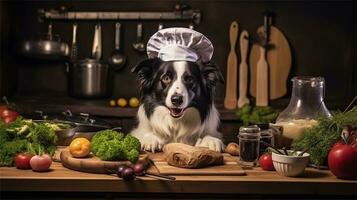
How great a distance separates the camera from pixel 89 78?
375 cm

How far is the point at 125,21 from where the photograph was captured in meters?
4.04

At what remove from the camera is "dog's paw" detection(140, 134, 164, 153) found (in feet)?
6.70

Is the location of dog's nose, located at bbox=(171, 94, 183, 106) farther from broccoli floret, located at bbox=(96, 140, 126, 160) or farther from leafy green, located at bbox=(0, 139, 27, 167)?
leafy green, located at bbox=(0, 139, 27, 167)

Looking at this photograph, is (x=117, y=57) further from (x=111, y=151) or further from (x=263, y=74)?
(x=111, y=151)

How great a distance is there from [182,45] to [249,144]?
48 cm

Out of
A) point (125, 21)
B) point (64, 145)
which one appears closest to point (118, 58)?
point (125, 21)

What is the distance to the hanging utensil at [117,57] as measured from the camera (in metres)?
3.97

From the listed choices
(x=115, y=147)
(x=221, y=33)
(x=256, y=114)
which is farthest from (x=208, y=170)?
(x=221, y=33)

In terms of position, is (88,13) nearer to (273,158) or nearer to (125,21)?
(125,21)

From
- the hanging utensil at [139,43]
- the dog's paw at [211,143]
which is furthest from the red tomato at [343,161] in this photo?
the hanging utensil at [139,43]

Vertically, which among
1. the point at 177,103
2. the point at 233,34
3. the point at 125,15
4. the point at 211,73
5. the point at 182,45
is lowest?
the point at 177,103

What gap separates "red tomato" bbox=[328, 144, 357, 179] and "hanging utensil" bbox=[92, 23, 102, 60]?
2.58 metres

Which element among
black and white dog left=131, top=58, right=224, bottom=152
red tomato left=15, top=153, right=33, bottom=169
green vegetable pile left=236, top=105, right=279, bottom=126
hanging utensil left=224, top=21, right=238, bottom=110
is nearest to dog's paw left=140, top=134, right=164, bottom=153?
black and white dog left=131, top=58, right=224, bottom=152

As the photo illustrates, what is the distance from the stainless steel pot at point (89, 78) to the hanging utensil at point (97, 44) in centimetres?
18
